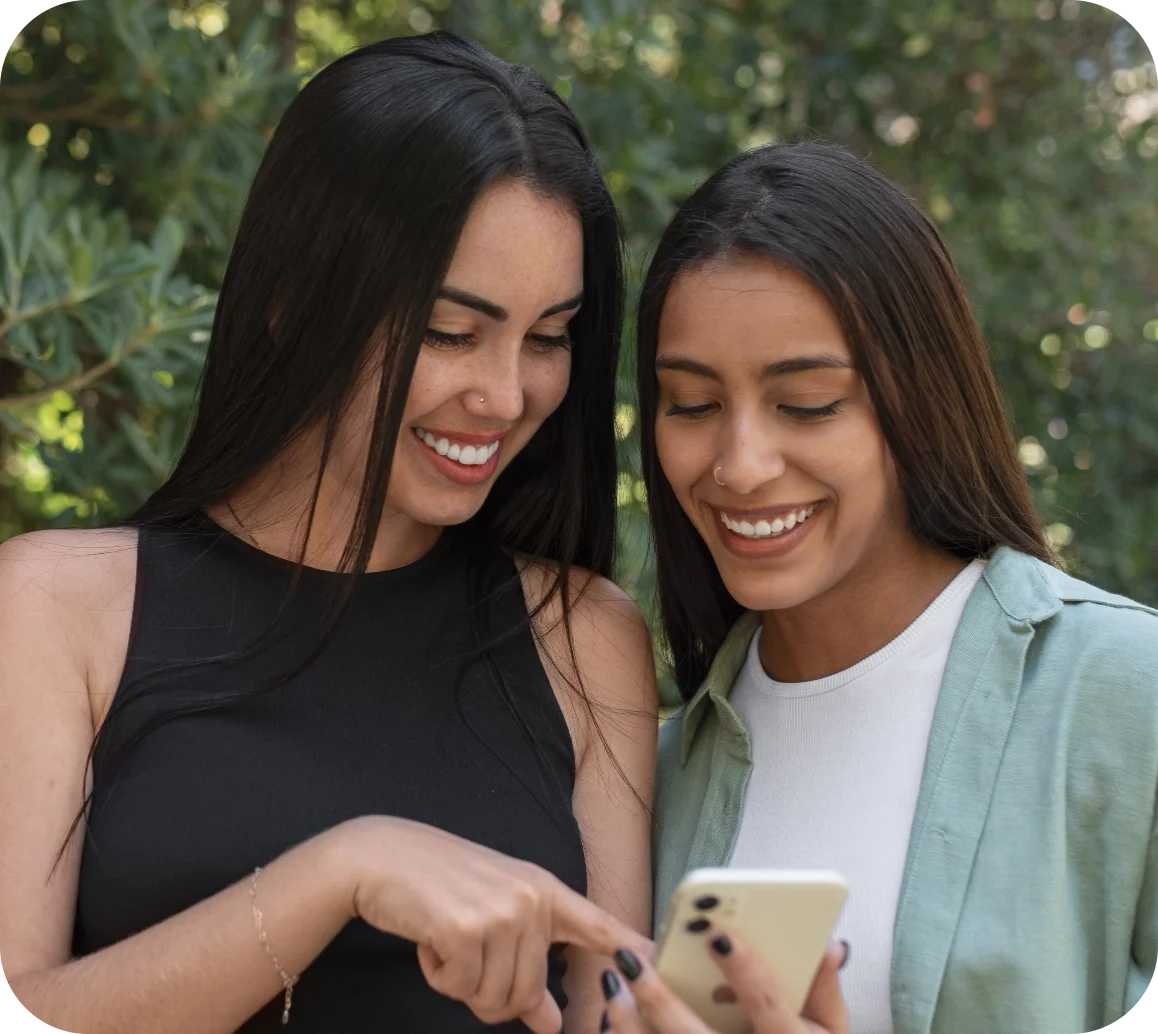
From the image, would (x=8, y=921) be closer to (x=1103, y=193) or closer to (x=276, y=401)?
(x=276, y=401)

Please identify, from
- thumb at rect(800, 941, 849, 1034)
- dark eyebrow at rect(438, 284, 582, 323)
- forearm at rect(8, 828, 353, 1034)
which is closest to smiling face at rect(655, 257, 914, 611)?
dark eyebrow at rect(438, 284, 582, 323)

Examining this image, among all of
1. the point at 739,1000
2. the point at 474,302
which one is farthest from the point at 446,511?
the point at 739,1000

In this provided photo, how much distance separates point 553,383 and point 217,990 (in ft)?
3.17

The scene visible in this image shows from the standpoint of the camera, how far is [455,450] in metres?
2.14

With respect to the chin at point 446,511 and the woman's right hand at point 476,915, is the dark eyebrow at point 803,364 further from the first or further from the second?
the woman's right hand at point 476,915

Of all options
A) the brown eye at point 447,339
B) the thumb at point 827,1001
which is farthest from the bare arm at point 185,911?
the brown eye at point 447,339

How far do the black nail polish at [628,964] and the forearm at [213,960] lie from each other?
0.31 metres

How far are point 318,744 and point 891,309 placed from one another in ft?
3.29

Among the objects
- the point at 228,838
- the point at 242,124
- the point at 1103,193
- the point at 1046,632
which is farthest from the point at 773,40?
the point at 228,838

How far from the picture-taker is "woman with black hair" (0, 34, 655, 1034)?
188 centimetres

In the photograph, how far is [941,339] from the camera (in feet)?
7.07

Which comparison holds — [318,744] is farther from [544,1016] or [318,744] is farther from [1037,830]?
[1037,830]

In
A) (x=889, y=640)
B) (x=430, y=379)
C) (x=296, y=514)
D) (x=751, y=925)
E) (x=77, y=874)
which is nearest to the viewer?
(x=751, y=925)

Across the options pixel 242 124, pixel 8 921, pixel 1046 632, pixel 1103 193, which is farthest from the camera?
pixel 1103 193
